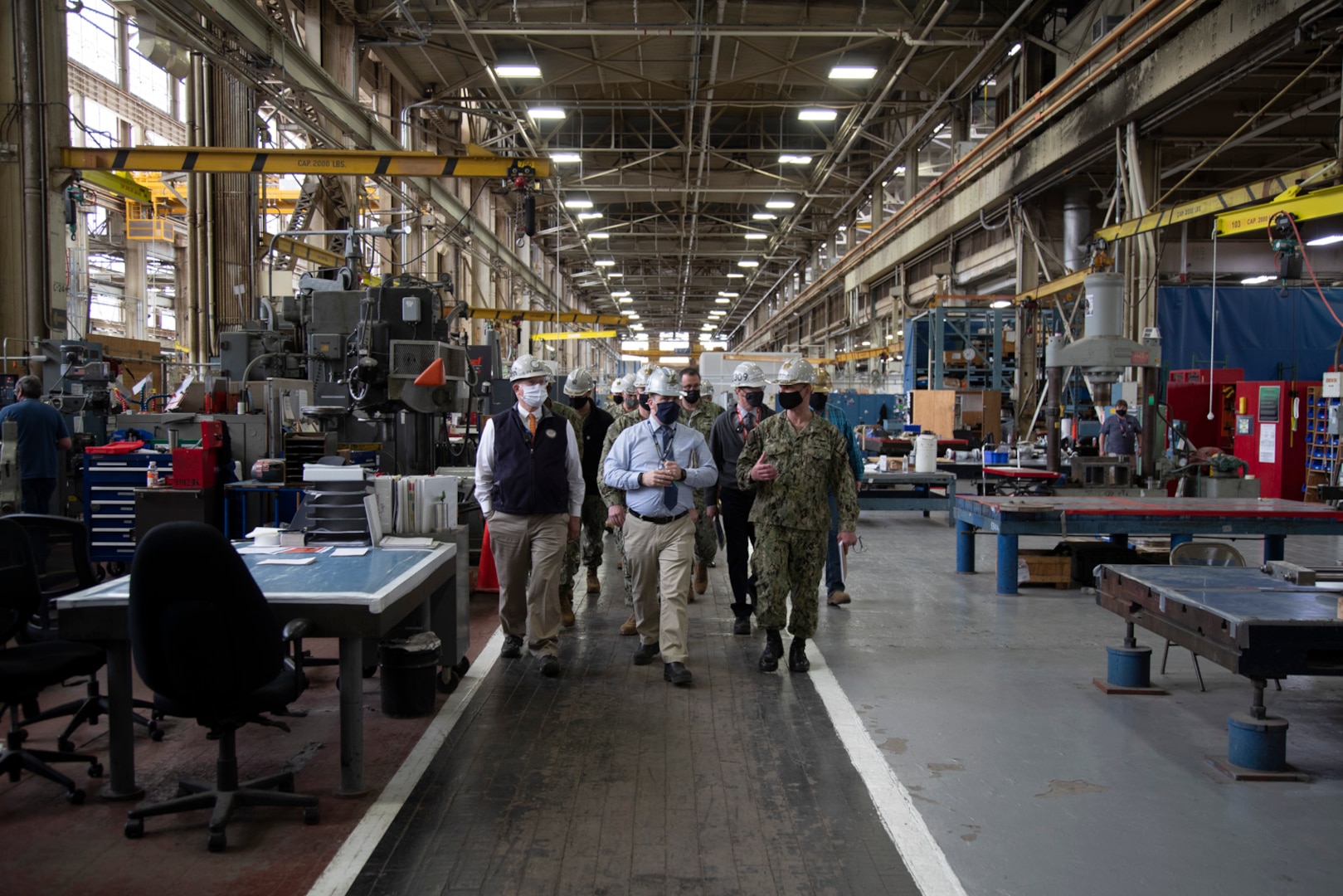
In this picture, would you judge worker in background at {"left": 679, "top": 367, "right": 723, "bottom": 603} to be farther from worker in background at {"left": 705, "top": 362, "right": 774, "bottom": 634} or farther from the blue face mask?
the blue face mask

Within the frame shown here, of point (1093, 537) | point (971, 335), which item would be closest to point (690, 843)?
point (1093, 537)

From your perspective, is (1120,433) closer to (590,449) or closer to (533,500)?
(590,449)

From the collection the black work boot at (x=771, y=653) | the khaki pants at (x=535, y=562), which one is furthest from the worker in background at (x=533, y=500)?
the black work boot at (x=771, y=653)

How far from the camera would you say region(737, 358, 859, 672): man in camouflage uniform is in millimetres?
5773

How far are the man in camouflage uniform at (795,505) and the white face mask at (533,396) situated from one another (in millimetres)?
1340

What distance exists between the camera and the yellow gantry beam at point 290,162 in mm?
11578

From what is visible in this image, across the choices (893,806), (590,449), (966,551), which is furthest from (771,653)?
(966,551)

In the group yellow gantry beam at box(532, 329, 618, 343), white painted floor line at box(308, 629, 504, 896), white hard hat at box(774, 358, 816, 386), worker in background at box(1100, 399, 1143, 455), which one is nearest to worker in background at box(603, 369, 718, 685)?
white hard hat at box(774, 358, 816, 386)

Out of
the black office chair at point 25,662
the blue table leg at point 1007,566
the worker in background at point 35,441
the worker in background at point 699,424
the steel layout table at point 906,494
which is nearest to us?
the black office chair at point 25,662

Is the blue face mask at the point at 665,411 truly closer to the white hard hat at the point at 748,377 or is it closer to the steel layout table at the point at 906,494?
the white hard hat at the point at 748,377

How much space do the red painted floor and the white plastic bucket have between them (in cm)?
828

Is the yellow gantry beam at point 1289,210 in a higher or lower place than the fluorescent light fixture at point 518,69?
lower

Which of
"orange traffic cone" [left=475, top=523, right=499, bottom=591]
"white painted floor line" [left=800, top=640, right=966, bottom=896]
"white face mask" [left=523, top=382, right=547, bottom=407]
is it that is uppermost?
"white face mask" [left=523, top=382, right=547, bottom=407]

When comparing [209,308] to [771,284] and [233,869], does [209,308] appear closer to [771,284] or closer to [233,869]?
[233,869]
